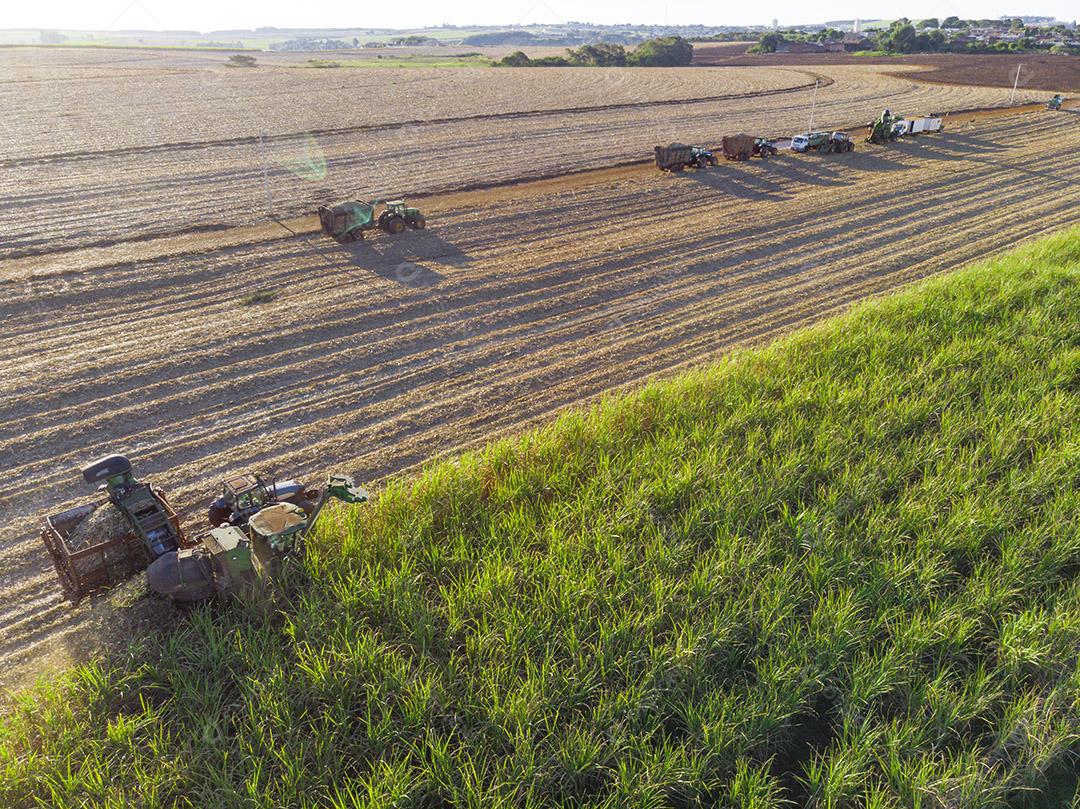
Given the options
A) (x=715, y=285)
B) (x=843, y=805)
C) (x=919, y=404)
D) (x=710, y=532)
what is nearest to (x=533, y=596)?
(x=710, y=532)

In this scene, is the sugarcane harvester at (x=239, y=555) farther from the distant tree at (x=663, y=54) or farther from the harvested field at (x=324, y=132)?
the distant tree at (x=663, y=54)

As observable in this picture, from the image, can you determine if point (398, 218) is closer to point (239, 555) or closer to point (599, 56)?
point (239, 555)

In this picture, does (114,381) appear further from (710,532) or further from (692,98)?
(692,98)

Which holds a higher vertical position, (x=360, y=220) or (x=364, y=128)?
(x=364, y=128)

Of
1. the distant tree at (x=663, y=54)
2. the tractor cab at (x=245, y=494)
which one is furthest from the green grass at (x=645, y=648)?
the distant tree at (x=663, y=54)

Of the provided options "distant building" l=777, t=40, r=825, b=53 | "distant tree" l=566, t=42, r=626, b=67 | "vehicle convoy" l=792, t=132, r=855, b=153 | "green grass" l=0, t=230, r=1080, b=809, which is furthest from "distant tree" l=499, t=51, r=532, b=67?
"green grass" l=0, t=230, r=1080, b=809

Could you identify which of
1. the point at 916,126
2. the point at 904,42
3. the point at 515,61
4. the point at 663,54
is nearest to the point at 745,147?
the point at 916,126
